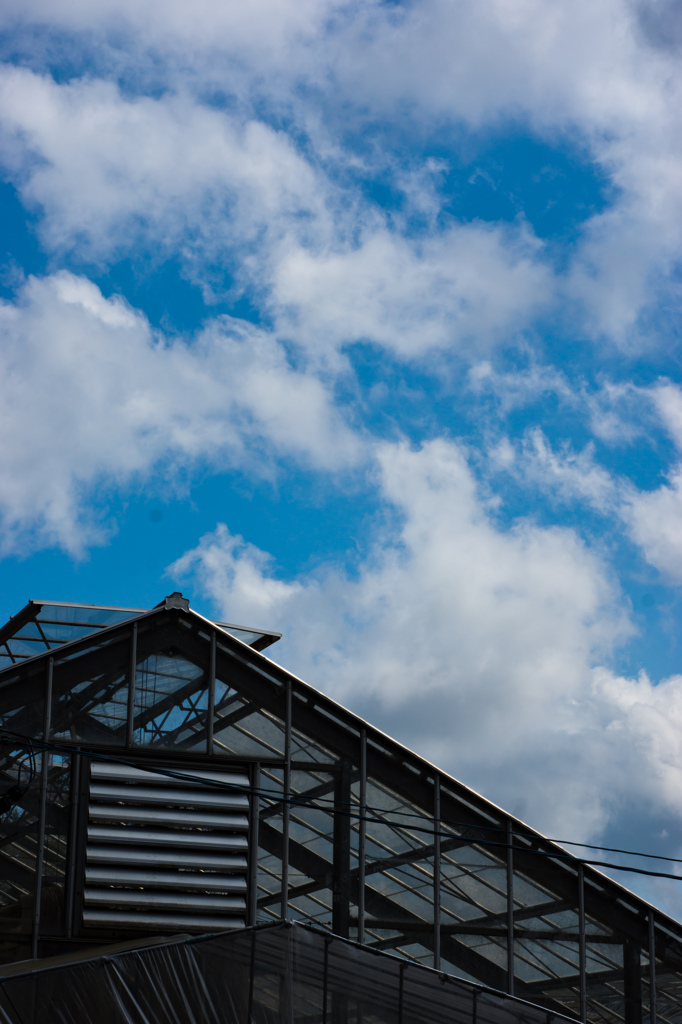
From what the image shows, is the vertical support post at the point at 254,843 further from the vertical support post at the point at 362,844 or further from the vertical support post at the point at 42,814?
the vertical support post at the point at 42,814

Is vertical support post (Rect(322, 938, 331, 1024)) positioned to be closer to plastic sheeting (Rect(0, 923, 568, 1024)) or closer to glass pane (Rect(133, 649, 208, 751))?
plastic sheeting (Rect(0, 923, 568, 1024))

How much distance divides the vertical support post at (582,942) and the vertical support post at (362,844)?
4.69 m

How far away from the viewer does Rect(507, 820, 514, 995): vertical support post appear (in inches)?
829

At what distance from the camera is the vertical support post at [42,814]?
18.7m

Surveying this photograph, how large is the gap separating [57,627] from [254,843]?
608 cm

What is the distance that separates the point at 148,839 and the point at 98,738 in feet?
6.92

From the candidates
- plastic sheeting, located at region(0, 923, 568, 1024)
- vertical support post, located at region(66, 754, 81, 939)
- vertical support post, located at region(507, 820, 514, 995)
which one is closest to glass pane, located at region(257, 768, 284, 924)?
vertical support post, located at region(66, 754, 81, 939)

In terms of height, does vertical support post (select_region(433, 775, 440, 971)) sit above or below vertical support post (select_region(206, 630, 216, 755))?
below

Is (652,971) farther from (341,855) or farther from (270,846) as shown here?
(270,846)

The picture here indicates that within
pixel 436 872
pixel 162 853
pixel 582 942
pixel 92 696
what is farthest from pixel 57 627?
pixel 582 942

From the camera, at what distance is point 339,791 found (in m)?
21.4

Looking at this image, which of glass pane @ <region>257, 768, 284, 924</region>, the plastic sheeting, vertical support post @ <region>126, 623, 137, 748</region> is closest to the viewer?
the plastic sheeting

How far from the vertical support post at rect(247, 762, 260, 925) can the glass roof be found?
3.08 meters

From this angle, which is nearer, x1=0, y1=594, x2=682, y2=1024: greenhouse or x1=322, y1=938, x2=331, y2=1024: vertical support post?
x1=322, y1=938, x2=331, y2=1024: vertical support post
